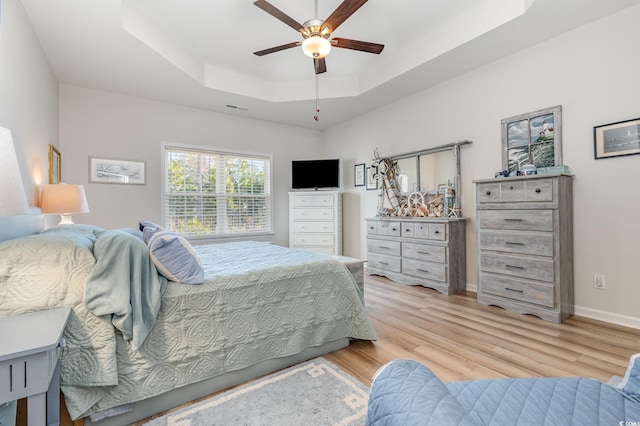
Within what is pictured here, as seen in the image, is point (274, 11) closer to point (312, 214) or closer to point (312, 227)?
point (312, 214)

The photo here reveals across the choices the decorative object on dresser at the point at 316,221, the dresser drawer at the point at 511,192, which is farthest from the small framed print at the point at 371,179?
the dresser drawer at the point at 511,192

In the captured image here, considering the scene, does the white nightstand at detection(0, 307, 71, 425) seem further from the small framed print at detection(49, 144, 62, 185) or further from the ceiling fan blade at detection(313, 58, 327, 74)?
the small framed print at detection(49, 144, 62, 185)

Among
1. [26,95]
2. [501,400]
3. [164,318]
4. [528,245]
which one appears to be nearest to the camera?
[501,400]

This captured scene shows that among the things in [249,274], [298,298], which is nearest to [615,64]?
[298,298]

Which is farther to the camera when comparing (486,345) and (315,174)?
(315,174)

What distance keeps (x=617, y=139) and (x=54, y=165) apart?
5679 millimetres

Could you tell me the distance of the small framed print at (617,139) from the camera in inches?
98.8

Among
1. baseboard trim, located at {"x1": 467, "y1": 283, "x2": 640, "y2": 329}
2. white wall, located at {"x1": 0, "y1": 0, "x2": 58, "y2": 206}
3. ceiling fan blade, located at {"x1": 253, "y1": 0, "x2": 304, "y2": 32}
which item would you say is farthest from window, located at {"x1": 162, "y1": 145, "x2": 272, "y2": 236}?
baseboard trim, located at {"x1": 467, "y1": 283, "x2": 640, "y2": 329}

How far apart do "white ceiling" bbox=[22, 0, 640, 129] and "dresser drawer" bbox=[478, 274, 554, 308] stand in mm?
2429

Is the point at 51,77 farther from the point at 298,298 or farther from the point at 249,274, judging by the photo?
the point at 298,298

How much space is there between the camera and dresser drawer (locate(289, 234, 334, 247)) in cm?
534

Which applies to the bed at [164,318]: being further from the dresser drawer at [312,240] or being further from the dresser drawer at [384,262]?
the dresser drawer at [312,240]

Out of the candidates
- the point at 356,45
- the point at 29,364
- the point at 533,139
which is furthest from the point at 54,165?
the point at 533,139

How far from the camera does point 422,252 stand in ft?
12.6
